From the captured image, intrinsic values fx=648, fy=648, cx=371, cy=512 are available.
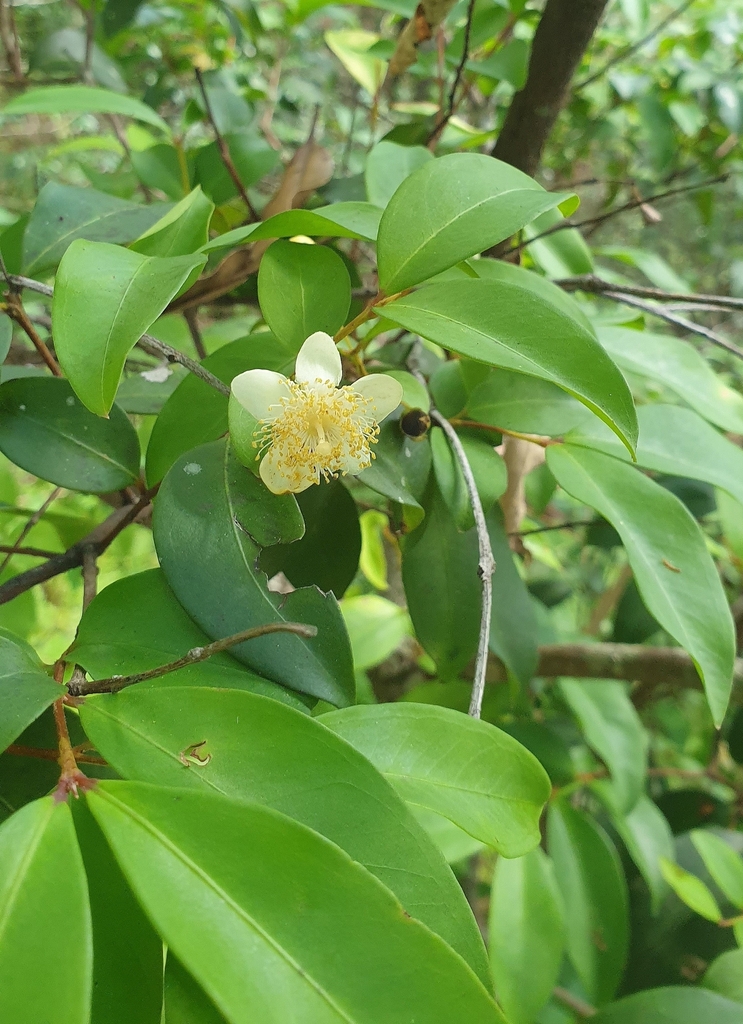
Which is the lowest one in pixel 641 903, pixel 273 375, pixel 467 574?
pixel 641 903

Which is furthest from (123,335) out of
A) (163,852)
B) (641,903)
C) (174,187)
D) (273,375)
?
(641,903)

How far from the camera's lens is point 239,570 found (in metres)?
0.28

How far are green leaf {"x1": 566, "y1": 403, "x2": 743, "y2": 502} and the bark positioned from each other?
274 millimetres

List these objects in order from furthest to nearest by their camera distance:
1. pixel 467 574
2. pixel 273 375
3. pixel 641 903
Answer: pixel 641 903, pixel 467 574, pixel 273 375

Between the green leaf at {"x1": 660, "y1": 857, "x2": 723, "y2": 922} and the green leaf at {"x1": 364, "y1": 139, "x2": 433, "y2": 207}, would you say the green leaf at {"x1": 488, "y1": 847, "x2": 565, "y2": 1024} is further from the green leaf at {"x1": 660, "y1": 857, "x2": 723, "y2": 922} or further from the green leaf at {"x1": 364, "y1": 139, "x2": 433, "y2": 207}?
the green leaf at {"x1": 364, "y1": 139, "x2": 433, "y2": 207}

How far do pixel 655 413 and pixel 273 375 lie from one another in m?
0.26

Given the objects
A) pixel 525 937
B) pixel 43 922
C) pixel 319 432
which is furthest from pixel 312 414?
pixel 525 937

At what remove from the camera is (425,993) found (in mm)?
192

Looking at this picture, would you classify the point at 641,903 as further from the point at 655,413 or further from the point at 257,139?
the point at 257,139

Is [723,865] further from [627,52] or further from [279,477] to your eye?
[627,52]

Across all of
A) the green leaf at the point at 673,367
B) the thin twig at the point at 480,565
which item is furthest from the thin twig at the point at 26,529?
the green leaf at the point at 673,367

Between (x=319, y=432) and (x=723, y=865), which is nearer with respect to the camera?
(x=319, y=432)

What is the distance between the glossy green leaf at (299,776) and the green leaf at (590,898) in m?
0.46

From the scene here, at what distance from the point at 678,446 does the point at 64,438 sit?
0.36m
